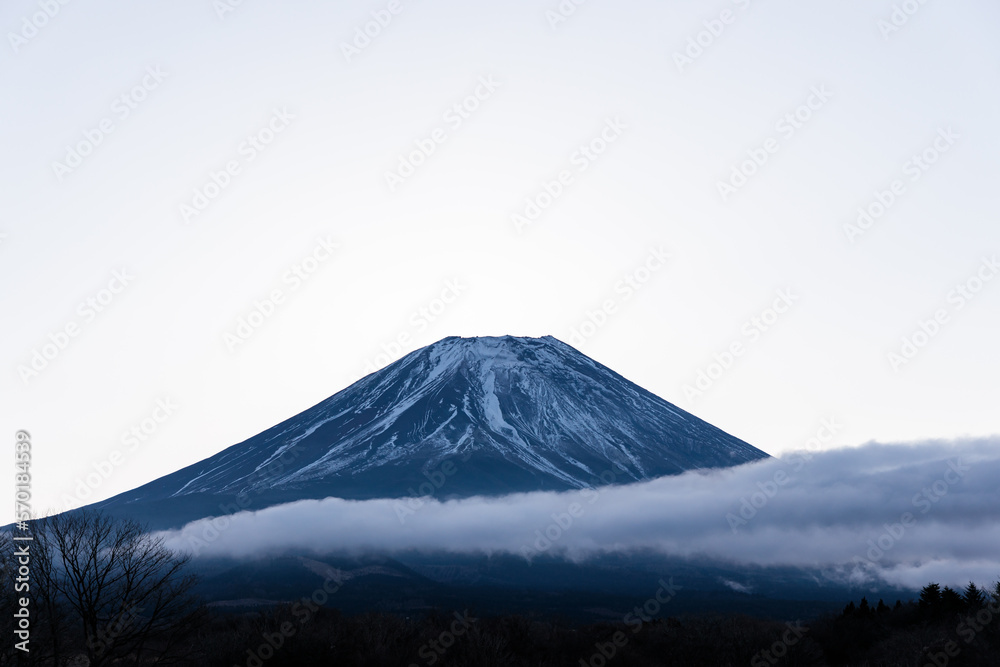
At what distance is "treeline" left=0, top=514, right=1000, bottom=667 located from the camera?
42.5 m

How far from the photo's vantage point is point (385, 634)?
63.2m

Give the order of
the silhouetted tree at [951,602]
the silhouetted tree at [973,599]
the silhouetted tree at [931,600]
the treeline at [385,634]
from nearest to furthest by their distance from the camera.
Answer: the treeline at [385,634] → the silhouetted tree at [973,599] → the silhouetted tree at [951,602] → the silhouetted tree at [931,600]

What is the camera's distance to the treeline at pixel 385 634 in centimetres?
4247

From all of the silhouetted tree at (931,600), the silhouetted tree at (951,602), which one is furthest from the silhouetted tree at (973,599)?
the silhouetted tree at (931,600)

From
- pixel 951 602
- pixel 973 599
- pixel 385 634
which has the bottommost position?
pixel 385 634

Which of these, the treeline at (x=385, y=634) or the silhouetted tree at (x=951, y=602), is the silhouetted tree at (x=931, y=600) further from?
the silhouetted tree at (x=951, y=602)

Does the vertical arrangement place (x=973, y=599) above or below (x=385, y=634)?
above

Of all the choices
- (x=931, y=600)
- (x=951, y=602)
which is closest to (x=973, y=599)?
(x=951, y=602)

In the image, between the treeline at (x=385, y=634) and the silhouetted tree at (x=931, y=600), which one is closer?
the treeline at (x=385, y=634)

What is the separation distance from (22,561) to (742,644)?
152 ft

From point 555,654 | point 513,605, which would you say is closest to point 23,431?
point 555,654

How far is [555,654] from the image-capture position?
68438mm

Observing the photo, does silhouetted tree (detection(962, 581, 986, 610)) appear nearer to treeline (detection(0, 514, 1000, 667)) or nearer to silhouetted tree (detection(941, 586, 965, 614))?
treeline (detection(0, 514, 1000, 667))

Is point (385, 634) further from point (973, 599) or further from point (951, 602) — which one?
point (973, 599)
